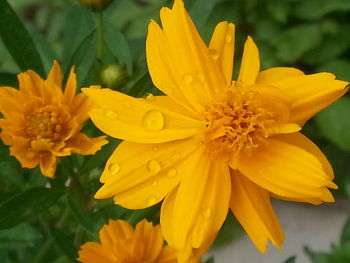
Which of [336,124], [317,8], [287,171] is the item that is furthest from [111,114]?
[317,8]

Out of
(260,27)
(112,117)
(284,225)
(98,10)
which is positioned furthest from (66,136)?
(284,225)

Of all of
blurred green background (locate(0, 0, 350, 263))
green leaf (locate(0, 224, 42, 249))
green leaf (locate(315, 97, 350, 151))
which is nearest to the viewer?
blurred green background (locate(0, 0, 350, 263))

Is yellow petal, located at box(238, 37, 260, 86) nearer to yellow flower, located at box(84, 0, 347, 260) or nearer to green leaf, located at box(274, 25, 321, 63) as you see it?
yellow flower, located at box(84, 0, 347, 260)

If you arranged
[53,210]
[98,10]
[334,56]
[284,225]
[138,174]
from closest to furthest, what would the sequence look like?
1. [138,174]
2. [98,10]
3. [53,210]
4. [334,56]
5. [284,225]

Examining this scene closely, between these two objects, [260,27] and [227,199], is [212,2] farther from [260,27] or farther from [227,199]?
[260,27]

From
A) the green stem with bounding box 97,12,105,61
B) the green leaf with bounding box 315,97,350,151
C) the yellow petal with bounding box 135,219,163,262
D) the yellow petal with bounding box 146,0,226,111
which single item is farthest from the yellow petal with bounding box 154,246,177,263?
the green leaf with bounding box 315,97,350,151

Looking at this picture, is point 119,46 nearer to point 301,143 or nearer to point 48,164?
point 48,164

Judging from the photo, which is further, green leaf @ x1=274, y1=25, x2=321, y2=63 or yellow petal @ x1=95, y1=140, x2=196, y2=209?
green leaf @ x1=274, y1=25, x2=321, y2=63
